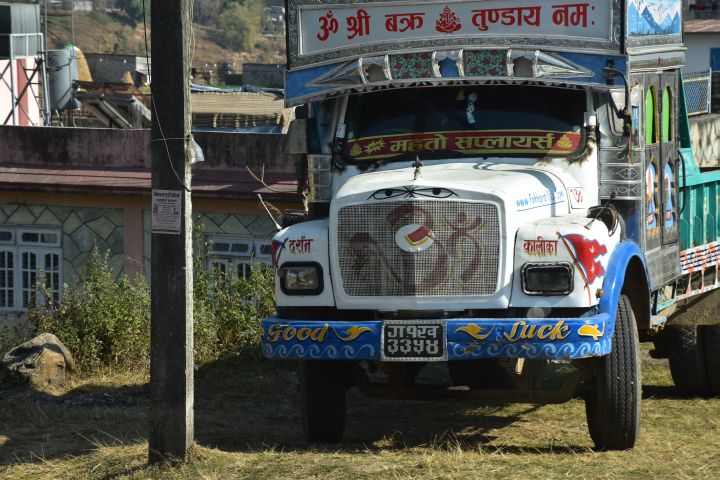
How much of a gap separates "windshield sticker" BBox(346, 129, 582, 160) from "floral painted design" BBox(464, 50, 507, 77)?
0.44m

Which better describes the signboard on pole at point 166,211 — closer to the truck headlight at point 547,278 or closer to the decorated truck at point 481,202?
the decorated truck at point 481,202

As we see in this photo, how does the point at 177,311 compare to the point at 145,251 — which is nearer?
the point at 177,311

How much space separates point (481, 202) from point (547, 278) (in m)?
0.59

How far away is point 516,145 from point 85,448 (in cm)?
354

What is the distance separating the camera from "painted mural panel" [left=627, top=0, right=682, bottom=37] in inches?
338

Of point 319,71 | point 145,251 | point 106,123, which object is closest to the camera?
point 319,71

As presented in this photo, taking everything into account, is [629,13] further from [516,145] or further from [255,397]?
[255,397]

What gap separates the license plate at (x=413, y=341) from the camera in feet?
24.6

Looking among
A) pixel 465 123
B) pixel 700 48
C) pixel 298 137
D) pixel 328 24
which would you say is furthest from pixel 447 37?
pixel 700 48

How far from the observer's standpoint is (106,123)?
88.9 ft

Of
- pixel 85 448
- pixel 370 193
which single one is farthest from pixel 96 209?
pixel 370 193

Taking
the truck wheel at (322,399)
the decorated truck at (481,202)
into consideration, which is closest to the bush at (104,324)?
the decorated truck at (481,202)

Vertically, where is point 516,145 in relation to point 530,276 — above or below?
above

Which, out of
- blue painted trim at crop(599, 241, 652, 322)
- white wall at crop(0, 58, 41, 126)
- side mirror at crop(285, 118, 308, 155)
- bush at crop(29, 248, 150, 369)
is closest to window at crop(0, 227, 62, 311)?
bush at crop(29, 248, 150, 369)
